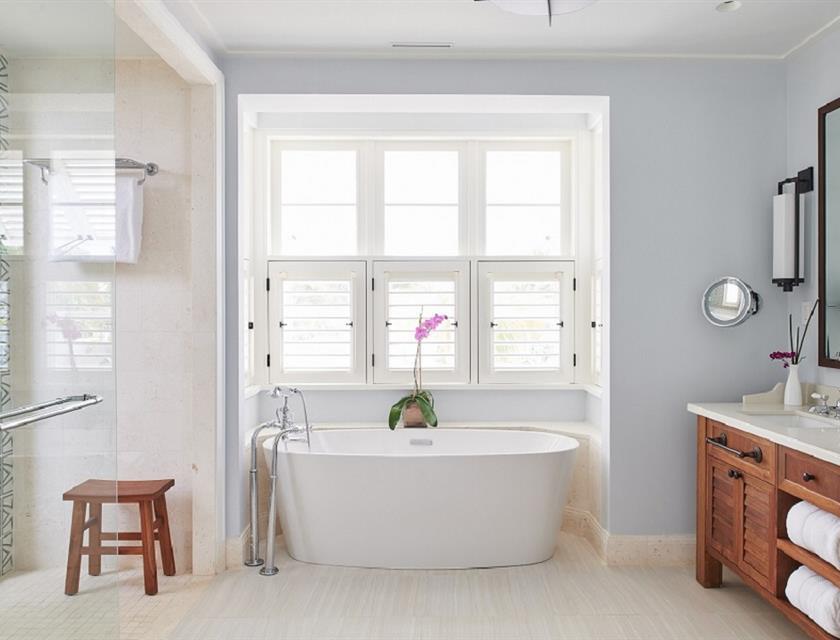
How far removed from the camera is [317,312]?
167 inches

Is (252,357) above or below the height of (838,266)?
below

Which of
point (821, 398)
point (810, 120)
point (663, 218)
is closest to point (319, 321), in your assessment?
point (663, 218)

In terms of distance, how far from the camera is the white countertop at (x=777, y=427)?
7.73ft

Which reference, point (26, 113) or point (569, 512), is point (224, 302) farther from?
point (569, 512)

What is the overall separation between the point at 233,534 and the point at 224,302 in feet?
3.74

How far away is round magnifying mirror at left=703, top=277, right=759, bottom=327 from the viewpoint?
3441mm

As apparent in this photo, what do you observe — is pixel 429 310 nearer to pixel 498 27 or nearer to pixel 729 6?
pixel 498 27

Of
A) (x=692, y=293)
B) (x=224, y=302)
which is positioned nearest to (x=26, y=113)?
(x=224, y=302)

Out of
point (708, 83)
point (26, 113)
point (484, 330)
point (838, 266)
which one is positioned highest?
point (708, 83)

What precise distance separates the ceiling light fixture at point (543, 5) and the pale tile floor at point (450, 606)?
7.59ft

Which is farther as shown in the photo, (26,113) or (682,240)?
(682,240)

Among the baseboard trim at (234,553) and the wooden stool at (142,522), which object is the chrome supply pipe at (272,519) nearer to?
the baseboard trim at (234,553)

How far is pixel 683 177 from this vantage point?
3.53 meters

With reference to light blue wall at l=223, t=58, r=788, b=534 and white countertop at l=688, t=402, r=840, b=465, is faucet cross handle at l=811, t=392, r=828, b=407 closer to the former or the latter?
white countertop at l=688, t=402, r=840, b=465
